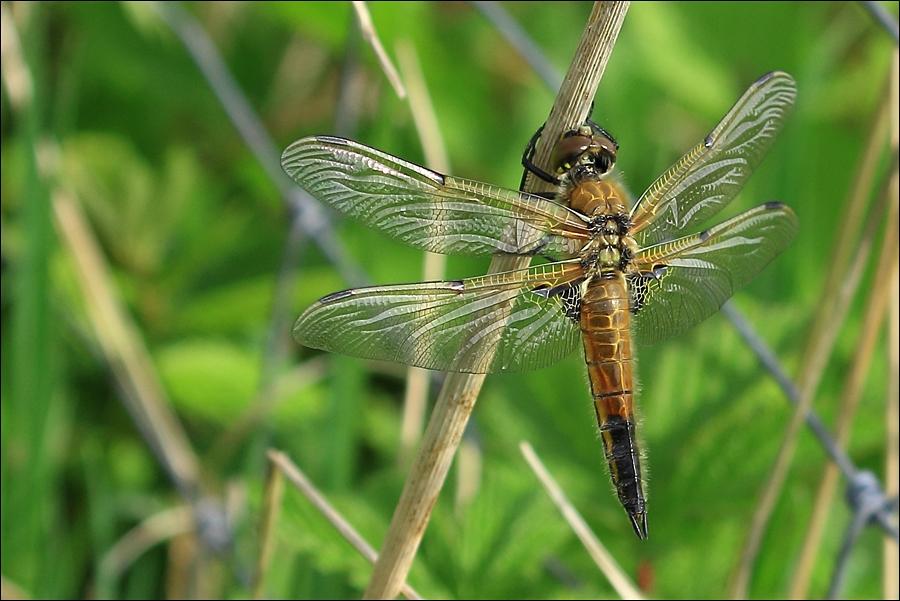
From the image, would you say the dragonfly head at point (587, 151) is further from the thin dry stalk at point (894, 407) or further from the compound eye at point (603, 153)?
the thin dry stalk at point (894, 407)

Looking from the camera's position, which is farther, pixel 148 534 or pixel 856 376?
pixel 148 534

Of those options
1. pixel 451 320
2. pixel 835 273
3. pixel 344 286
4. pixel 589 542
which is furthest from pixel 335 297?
pixel 344 286

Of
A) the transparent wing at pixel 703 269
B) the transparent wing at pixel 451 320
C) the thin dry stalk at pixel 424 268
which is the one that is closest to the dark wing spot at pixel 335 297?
the transparent wing at pixel 451 320

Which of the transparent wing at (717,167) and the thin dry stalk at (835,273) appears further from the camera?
the thin dry stalk at (835,273)

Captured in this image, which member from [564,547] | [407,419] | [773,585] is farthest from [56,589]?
[773,585]

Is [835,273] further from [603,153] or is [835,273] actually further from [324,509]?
[324,509]

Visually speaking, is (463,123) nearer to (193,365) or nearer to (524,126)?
(524,126)

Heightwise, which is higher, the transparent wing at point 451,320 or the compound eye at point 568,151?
the compound eye at point 568,151
